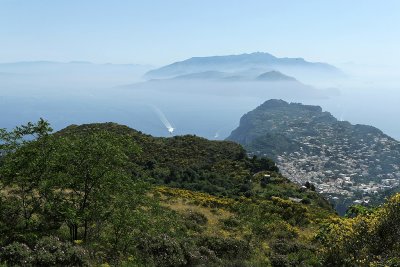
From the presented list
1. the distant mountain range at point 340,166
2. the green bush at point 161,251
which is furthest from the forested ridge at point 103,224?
the distant mountain range at point 340,166

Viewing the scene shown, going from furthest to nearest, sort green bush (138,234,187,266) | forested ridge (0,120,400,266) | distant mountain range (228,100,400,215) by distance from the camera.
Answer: distant mountain range (228,100,400,215)
green bush (138,234,187,266)
forested ridge (0,120,400,266)

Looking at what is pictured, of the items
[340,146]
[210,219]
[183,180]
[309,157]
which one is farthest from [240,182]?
[340,146]

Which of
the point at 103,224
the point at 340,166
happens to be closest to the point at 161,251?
the point at 103,224

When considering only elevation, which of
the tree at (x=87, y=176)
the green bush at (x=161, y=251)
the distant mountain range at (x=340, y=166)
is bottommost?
the distant mountain range at (x=340, y=166)

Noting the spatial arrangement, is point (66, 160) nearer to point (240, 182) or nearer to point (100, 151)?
point (100, 151)

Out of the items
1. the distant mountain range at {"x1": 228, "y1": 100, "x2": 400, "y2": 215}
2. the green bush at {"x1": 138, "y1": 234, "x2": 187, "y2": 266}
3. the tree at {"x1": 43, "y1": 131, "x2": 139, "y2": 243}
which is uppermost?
the tree at {"x1": 43, "y1": 131, "x2": 139, "y2": 243}

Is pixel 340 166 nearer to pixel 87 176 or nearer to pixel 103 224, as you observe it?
pixel 103 224

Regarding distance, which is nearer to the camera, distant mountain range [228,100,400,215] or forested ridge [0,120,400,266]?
forested ridge [0,120,400,266]

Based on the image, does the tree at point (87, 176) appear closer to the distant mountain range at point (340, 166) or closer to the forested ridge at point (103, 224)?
the forested ridge at point (103, 224)

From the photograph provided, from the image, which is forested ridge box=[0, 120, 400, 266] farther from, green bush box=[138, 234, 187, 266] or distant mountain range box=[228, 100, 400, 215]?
distant mountain range box=[228, 100, 400, 215]

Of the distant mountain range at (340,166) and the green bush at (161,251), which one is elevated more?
the green bush at (161,251)

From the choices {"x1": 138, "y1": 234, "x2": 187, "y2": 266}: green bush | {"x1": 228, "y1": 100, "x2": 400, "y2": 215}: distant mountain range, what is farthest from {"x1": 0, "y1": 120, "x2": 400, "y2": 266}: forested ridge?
{"x1": 228, "y1": 100, "x2": 400, "y2": 215}: distant mountain range
